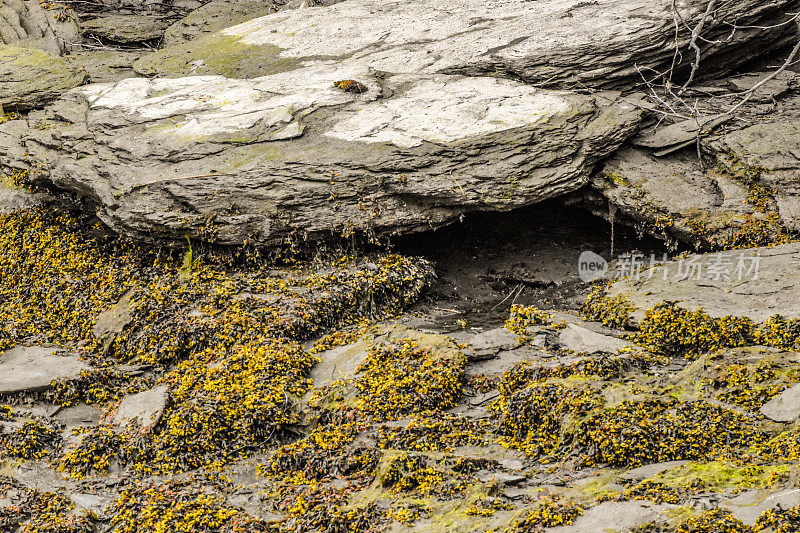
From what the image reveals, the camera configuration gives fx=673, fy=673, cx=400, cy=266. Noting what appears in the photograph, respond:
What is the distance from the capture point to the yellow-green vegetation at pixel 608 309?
6.52 m

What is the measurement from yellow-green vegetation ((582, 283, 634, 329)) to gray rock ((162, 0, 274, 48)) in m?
8.19

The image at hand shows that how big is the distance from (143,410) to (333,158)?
326cm

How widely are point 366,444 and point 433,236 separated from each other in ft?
12.3

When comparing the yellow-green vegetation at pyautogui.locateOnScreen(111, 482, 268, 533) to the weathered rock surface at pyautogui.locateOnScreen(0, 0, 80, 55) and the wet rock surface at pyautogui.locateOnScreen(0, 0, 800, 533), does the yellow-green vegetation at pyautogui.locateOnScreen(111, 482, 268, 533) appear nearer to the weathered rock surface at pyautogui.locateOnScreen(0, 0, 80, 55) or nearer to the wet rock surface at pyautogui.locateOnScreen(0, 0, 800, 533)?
the wet rock surface at pyautogui.locateOnScreen(0, 0, 800, 533)

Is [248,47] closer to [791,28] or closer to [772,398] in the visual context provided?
[791,28]

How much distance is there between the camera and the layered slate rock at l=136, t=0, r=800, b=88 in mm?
8570

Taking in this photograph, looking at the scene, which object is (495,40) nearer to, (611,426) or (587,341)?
(587,341)

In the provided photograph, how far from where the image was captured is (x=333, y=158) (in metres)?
7.39

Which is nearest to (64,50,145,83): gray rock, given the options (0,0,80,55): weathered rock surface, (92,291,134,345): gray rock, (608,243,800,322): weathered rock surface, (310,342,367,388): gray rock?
(0,0,80,55): weathered rock surface

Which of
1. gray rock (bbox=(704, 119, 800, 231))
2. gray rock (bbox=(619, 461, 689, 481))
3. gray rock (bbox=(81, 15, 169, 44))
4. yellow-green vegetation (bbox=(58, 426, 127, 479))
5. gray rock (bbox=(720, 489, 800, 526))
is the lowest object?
yellow-green vegetation (bbox=(58, 426, 127, 479))

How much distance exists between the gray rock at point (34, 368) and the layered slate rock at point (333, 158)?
4.90ft

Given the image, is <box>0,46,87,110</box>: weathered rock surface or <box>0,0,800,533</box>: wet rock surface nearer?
<box>0,0,800,533</box>: wet rock surface

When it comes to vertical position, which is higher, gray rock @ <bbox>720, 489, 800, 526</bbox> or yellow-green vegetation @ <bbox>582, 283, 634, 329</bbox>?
gray rock @ <bbox>720, 489, 800, 526</bbox>

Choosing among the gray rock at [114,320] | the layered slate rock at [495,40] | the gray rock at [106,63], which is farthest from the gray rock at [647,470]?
the gray rock at [106,63]
